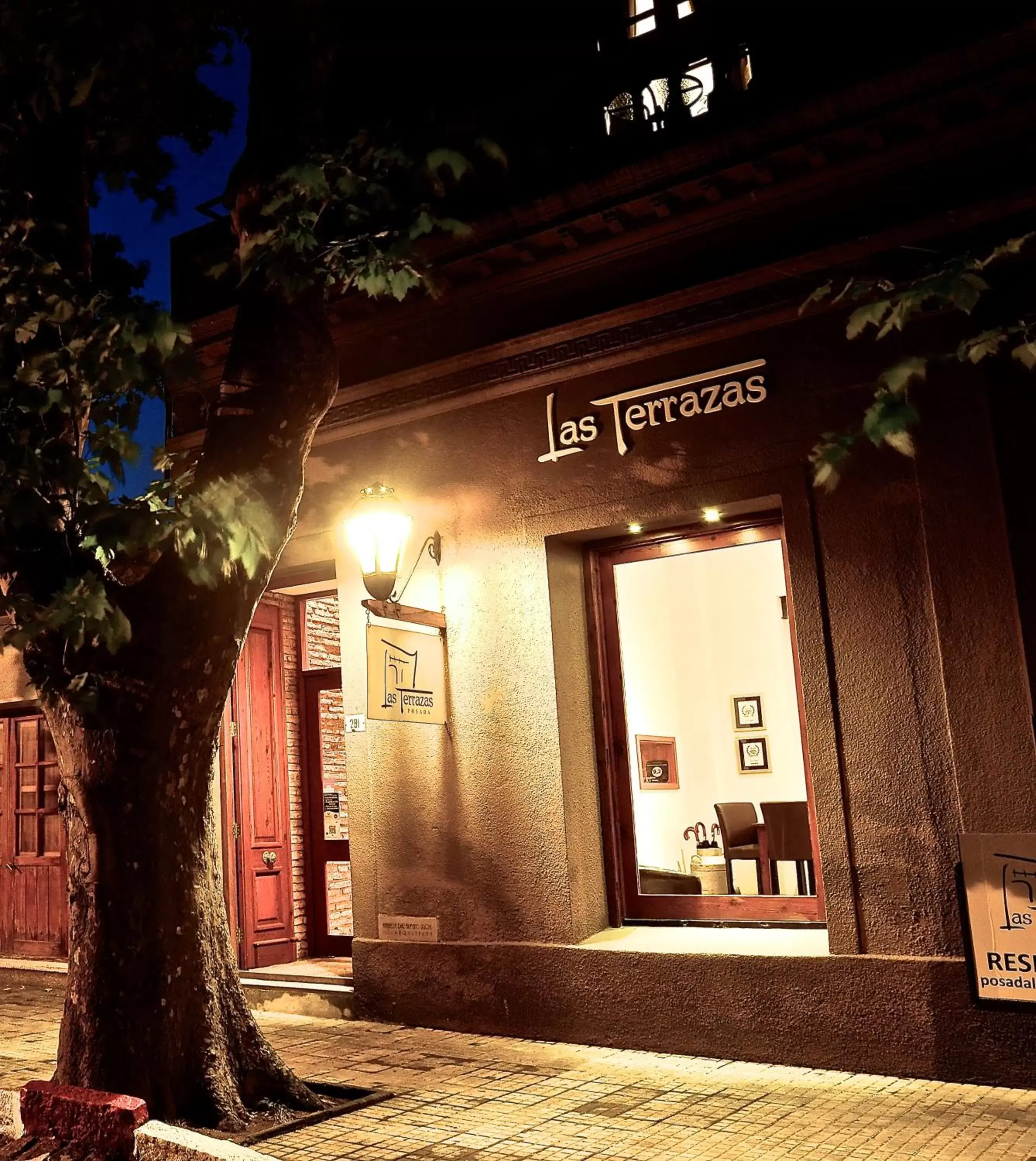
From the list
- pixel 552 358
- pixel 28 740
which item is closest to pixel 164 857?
pixel 552 358

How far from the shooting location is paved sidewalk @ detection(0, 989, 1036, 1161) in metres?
5.27

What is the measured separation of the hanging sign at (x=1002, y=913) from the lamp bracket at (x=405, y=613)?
13.2 ft

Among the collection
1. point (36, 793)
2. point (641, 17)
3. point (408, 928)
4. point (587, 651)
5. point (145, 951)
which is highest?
point (641, 17)

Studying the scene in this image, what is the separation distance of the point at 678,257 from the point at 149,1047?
599 centimetres

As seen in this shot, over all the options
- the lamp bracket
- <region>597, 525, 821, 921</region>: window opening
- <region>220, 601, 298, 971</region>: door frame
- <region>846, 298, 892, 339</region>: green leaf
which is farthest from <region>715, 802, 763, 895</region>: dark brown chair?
<region>846, 298, 892, 339</region>: green leaf

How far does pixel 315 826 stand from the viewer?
11070 millimetres

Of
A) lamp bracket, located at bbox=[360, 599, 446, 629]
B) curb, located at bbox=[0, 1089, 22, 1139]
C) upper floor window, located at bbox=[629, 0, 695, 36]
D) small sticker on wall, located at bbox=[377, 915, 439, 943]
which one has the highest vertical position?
upper floor window, located at bbox=[629, 0, 695, 36]

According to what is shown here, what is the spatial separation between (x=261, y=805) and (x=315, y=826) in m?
→ 0.64

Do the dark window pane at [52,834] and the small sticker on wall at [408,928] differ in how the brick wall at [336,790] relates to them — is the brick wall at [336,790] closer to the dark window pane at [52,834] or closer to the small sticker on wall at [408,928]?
the small sticker on wall at [408,928]

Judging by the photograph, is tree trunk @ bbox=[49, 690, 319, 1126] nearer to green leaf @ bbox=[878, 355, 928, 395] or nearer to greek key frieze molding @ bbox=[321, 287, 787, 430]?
greek key frieze molding @ bbox=[321, 287, 787, 430]

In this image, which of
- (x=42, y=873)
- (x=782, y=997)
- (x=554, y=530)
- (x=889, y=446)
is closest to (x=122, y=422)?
(x=554, y=530)

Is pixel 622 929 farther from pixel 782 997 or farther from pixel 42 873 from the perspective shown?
pixel 42 873

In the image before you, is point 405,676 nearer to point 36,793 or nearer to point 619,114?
point 619,114

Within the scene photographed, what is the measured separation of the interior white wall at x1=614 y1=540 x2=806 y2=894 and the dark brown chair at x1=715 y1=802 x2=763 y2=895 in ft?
0.19
